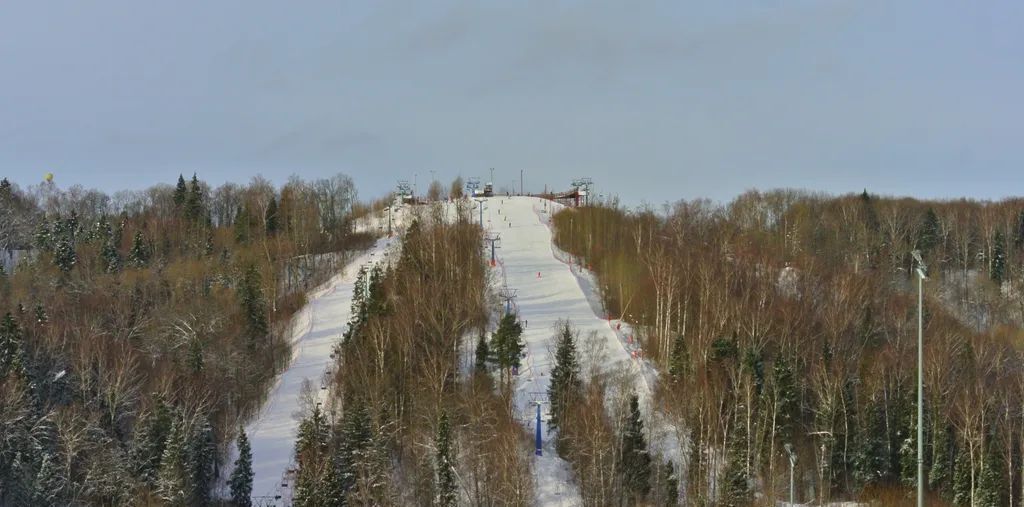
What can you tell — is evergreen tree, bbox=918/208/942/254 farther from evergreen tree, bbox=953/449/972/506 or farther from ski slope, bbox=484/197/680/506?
evergreen tree, bbox=953/449/972/506

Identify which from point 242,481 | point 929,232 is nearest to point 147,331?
point 242,481

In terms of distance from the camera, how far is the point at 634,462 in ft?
123

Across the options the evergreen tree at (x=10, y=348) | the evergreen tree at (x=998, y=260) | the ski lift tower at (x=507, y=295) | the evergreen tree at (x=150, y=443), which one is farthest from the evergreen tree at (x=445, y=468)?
the evergreen tree at (x=998, y=260)

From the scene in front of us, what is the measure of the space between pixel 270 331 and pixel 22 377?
1961 cm

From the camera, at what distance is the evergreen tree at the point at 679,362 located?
44.5 metres

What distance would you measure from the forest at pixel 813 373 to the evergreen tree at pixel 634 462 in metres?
2.02

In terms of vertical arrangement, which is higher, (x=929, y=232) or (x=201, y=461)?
(x=929, y=232)

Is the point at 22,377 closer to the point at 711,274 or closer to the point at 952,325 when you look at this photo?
the point at 711,274

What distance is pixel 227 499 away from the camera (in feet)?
127

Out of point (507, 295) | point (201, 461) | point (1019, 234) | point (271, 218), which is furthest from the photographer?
point (271, 218)

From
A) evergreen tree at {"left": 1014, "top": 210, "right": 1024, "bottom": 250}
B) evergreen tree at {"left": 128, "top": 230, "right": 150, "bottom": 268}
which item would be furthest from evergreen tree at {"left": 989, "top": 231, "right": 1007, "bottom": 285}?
evergreen tree at {"left": 128, "top": 230, "right": 150, "bottom": 268}

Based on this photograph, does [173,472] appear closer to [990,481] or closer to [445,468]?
[445,468]

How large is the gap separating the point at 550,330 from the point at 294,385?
55.5 feet

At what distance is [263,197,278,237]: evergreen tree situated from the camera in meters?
88.0
